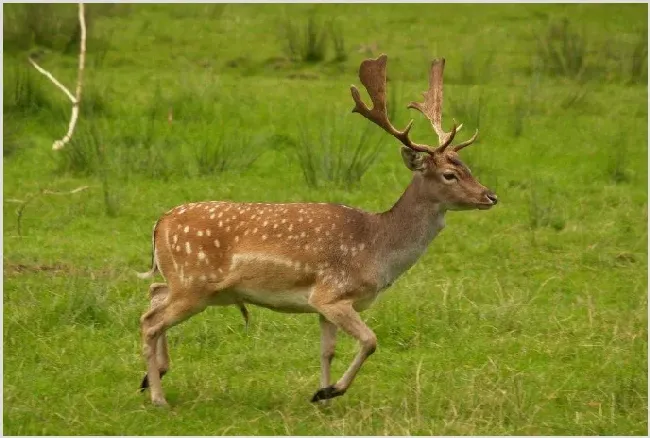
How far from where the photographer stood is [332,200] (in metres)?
10.2

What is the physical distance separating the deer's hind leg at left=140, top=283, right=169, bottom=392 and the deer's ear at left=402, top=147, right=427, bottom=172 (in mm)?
1199

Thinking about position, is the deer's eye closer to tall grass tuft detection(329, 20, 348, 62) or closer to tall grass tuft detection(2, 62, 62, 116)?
tall grass tuft detection(2, 62, 62, 116)

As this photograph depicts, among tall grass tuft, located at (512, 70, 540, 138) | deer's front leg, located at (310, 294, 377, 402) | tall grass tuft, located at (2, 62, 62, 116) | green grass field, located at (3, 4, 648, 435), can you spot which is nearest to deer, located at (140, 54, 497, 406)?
deer's front leg, located at (310, 294, 377, 402)

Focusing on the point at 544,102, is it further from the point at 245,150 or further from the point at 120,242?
the point at 120,242

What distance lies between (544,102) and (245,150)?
302 centimetres

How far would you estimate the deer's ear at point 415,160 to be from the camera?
651 cm

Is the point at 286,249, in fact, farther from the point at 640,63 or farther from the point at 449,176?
the point at 640,63

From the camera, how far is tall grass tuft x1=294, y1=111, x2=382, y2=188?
1059 centimetres

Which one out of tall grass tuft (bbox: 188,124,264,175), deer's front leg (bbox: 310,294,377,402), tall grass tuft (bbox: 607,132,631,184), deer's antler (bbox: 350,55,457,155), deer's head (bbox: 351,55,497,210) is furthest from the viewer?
tall grass tuft (bbox: 607,132,631,184)

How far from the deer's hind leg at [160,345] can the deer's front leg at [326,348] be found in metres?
0.68

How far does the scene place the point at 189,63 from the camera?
1388 centimetres

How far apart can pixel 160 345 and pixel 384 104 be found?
146cm

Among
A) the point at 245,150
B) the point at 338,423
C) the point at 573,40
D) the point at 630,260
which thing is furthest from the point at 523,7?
the point at 338,423

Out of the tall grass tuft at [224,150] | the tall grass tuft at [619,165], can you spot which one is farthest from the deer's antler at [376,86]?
the tall grass tuft at [619,165]
